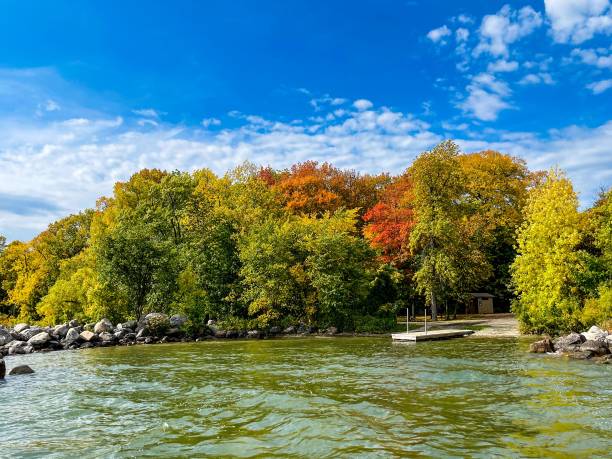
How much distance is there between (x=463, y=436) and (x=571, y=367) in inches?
424

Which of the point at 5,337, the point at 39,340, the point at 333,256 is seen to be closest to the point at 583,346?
the point at 333,256

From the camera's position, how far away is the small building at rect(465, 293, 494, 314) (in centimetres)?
5444

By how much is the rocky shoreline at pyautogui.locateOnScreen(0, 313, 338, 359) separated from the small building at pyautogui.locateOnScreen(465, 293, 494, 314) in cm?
2379

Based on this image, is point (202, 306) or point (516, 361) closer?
point (516, 361)

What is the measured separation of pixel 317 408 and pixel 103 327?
27.4 metres

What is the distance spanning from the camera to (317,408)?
12.7m

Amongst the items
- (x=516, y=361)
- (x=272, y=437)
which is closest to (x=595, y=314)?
(x=516, y=361)

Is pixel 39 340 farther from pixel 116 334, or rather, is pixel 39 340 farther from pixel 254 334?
pixel 254 334

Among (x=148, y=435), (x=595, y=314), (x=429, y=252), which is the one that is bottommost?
(x=148, y=435)

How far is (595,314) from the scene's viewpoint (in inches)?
1090

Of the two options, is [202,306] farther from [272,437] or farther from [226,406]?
[272,437]

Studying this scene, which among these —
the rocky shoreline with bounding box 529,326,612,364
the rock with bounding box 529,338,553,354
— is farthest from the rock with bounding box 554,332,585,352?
the rock with bounding box 529,338,553,354

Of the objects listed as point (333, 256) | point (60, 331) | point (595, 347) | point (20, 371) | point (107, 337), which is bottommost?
point (20, 371)

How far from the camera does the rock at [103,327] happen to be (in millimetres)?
35550
